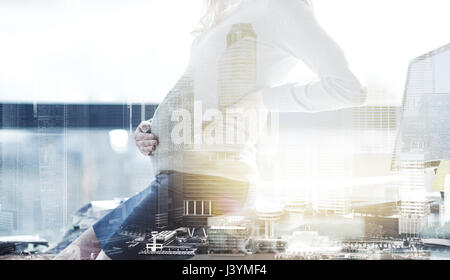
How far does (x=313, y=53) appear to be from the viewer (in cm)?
90

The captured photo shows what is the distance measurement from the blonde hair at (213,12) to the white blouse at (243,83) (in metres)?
0.03

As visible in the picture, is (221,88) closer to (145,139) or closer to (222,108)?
(222,108)

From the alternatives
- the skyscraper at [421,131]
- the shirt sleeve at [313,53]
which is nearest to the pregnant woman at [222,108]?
the shirt sleeve at [313,53]

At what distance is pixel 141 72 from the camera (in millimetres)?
1104

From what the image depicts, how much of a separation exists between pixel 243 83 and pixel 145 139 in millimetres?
324

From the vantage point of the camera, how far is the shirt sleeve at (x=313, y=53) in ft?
2.94

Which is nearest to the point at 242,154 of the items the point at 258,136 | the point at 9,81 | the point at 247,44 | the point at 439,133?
the point at 258,136

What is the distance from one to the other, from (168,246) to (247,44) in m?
0.63

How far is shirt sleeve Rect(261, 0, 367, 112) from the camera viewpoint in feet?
2.94

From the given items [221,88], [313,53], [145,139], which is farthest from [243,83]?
[145,139]

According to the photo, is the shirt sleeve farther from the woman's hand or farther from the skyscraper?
the woman's hand

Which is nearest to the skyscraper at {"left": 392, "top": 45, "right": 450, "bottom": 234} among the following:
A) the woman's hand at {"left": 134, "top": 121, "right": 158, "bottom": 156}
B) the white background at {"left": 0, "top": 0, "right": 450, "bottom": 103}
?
the white background at {"left": 0, "top": 0, "right": 450, "bottom": 103}
